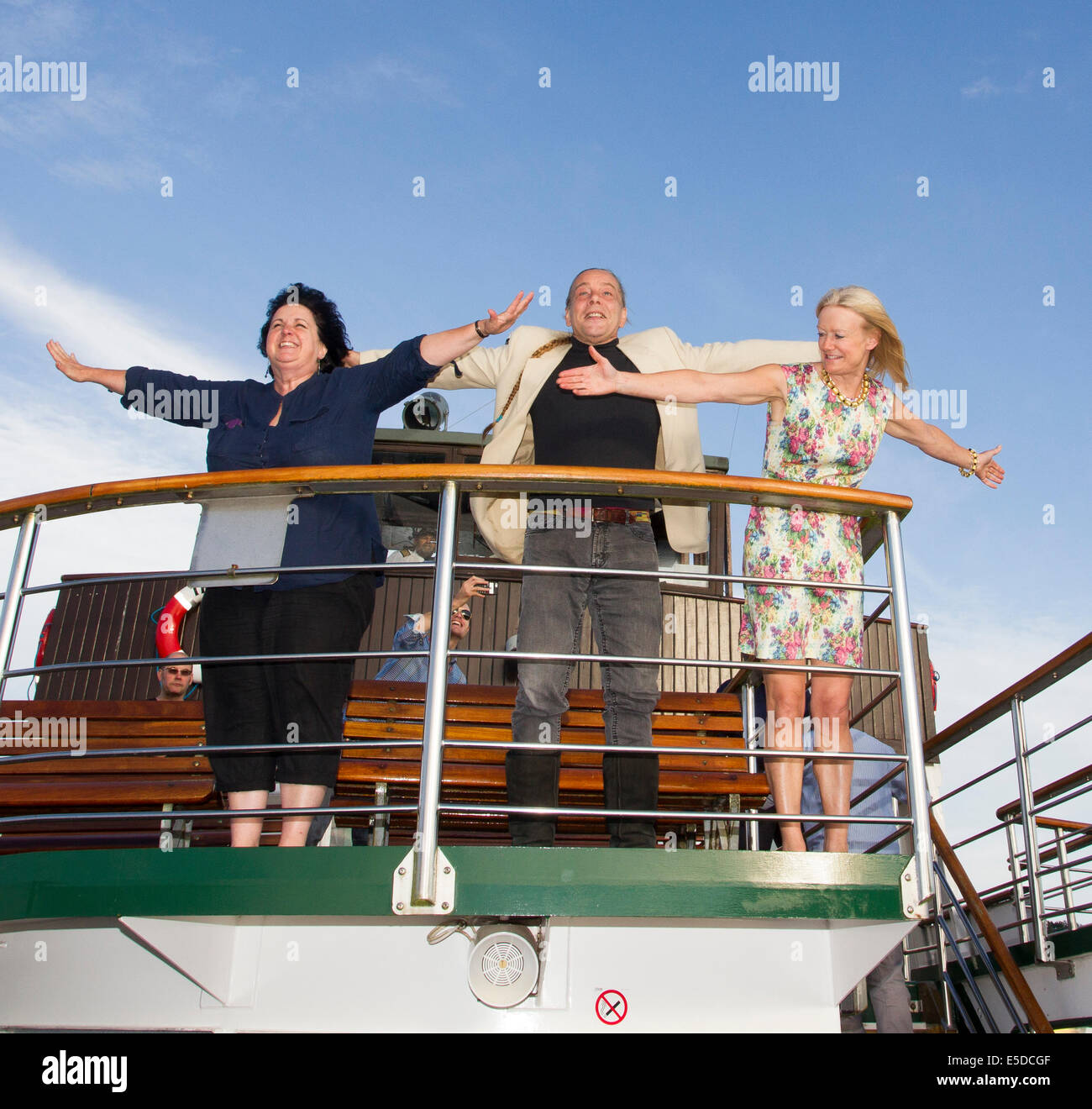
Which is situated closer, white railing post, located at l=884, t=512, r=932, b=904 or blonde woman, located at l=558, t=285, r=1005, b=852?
white railing post, located at l=884, t=512, r=932, b=904

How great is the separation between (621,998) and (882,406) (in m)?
2.07

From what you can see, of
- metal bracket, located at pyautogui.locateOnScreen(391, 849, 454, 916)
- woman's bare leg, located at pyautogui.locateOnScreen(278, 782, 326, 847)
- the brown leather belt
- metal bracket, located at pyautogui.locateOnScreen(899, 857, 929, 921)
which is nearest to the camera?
metal bracket, located at pyautogui.locateOnScreen(391, 849, 454, 916)

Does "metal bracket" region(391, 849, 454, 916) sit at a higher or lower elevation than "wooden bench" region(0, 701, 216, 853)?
lower

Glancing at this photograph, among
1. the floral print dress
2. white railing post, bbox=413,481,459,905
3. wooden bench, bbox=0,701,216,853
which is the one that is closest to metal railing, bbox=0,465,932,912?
white railing post, bbox=413,481,459,905

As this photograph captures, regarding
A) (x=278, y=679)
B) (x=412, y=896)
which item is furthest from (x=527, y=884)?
(x=278, y=679)

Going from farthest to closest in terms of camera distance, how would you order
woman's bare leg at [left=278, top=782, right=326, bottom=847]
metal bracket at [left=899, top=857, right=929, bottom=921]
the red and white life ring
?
the red and white life ring → woman's bare leg at [left=278, top=782, right=326, bottom=847] → metal bracket at [left=899, top=857, right=929, bottom=921]

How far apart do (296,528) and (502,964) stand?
1.44m

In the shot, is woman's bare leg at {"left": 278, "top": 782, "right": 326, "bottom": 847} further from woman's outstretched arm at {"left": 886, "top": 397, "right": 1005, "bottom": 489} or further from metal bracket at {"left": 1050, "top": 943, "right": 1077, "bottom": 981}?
metal bracket at {"left": 1050, "top": 943, "right": 1077, "bottom": 981}

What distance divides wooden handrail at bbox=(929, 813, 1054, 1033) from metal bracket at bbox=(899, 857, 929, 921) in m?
1.48

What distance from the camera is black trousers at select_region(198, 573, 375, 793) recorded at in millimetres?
2971

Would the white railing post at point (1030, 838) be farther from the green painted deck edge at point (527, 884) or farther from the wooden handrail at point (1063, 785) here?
the green painted deck edge at point (527, 884)

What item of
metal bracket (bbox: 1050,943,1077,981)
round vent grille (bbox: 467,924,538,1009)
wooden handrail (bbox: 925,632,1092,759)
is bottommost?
metal bracket (bbox: 1050,943,1077,981)

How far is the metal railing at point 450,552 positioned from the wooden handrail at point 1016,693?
139 cm

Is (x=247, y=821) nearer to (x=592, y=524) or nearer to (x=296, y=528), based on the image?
(x=296, y=528)
